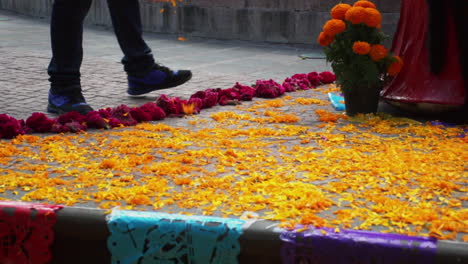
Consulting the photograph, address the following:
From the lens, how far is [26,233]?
2.25 meters

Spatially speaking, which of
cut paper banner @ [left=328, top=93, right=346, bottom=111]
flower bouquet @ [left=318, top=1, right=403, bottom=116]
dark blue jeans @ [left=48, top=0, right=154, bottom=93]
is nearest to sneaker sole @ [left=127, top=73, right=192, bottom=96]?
dark blue jeans @ [left=48, top=0, right=154, bottom=93]

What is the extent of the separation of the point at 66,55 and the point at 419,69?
2.31 m

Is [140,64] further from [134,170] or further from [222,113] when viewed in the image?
[134,170]

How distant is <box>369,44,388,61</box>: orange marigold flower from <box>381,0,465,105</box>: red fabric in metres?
0.26

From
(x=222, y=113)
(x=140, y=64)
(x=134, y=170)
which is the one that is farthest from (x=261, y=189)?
(x=140, y=64)

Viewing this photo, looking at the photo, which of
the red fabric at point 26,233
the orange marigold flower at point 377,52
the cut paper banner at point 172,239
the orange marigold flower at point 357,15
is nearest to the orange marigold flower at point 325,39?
the orange marigold flower at point 357,15

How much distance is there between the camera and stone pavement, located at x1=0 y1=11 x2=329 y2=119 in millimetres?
4816

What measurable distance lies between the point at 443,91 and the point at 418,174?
1326 mm

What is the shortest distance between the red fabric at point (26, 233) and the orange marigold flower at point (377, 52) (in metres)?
2.46

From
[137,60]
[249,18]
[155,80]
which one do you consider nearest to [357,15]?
[155,80]

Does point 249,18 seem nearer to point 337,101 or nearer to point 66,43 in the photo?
point 337,101

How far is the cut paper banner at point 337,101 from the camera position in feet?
14.4

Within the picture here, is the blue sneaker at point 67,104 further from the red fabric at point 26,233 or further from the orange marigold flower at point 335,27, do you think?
the red fabric at point 26,233

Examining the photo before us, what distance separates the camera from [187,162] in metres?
3.00
